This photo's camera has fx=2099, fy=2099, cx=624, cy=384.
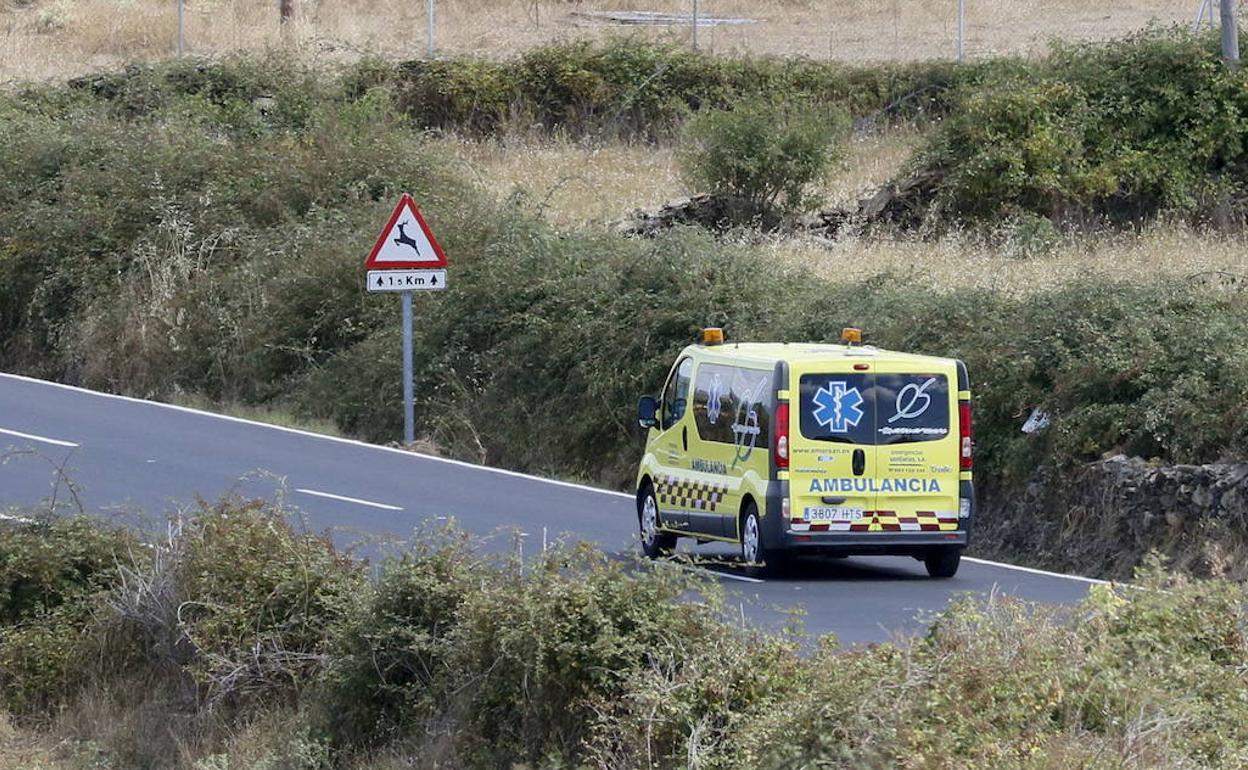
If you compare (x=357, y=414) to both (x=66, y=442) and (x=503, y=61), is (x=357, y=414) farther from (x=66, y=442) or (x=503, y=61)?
(x=503, y=61)

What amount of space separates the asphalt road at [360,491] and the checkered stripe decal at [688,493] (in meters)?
0.57

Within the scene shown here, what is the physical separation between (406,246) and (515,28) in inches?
1195

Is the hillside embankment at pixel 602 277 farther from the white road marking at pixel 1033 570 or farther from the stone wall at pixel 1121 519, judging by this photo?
the white road marking at pixel 1033 570

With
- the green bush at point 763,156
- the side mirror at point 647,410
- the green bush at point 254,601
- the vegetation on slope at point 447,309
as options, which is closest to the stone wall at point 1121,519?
the vegetation on slope at point 447,309

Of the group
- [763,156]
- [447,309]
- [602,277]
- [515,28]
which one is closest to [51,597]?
[602,277]

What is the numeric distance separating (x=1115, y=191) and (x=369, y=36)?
24363 mm

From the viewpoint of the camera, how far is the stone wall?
17234 millimetres

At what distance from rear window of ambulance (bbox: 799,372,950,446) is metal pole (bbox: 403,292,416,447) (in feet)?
31.6

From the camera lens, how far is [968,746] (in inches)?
339

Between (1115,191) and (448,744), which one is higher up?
(1115,191)

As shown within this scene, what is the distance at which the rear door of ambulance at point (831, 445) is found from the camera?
1603 centimetres

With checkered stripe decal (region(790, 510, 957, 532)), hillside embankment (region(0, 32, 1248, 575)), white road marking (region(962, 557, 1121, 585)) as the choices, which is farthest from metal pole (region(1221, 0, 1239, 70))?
checkered stripe decal (region(790, 510, 957, 532))

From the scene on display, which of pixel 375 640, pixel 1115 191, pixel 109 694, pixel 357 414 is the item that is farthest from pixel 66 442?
pixel 1115 191

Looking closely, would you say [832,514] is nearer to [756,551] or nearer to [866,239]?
[756,551]
